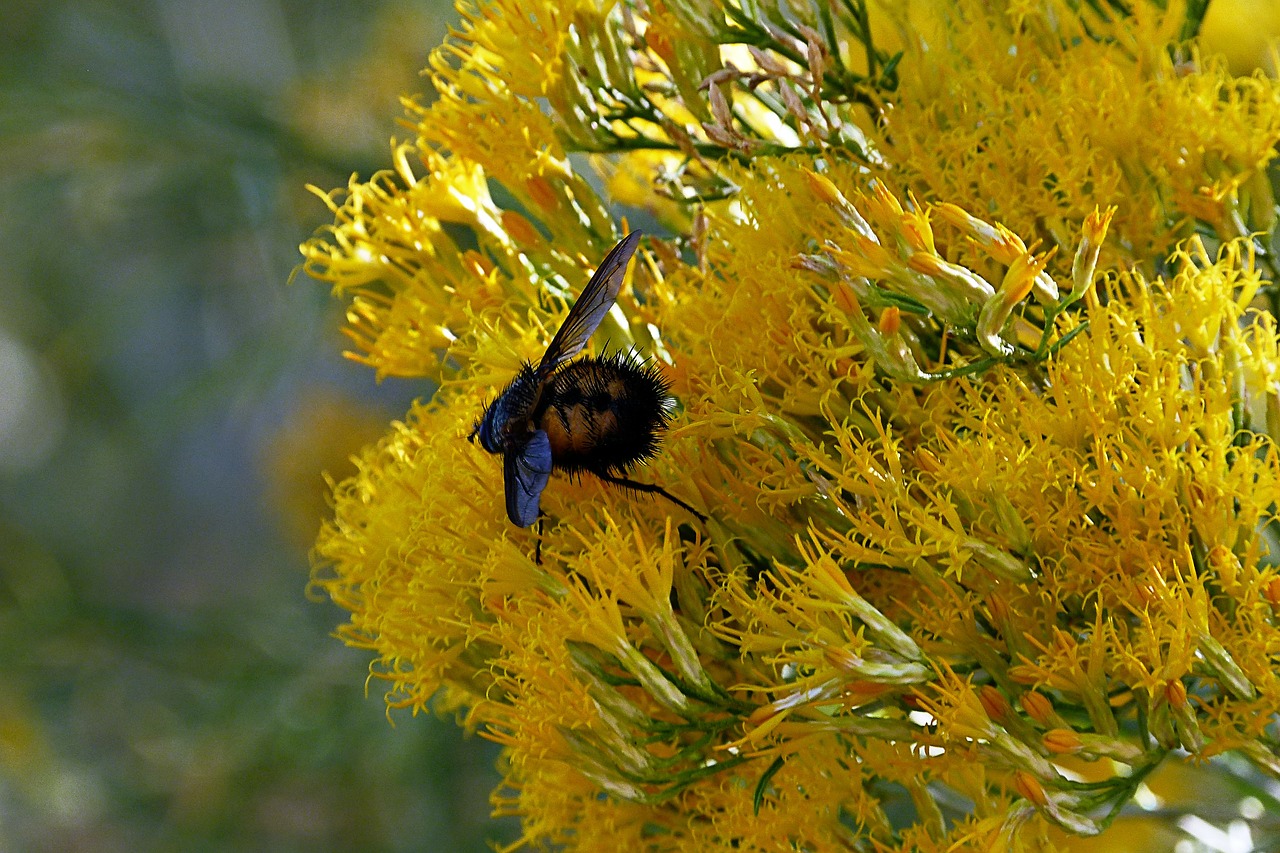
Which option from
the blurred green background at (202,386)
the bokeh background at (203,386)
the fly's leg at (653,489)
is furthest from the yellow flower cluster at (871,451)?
the blurred green background at (202,386)

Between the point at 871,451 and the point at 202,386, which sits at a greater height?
the point at 871,451

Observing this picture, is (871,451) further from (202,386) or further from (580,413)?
(202,386)

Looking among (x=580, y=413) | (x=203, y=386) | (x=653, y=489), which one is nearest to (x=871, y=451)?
(x=653, y=489)

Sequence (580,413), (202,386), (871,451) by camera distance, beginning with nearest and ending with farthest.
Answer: (871,451), (580,413), (202,386)

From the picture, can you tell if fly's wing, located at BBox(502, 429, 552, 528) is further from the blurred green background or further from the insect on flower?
the blurred green background

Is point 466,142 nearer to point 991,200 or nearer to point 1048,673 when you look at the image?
point 991,200

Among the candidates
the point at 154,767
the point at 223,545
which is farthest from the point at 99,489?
the point at 154,767

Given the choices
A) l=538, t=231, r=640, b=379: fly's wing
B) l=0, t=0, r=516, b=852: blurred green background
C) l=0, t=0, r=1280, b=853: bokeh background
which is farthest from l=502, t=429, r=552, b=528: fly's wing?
l=0, t=0, r=516, b=852: blurred green background

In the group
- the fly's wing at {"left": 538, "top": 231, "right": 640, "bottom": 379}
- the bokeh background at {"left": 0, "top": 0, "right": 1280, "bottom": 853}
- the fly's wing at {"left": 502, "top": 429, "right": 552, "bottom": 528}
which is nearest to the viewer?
the fly's wing at {"left": 502, "top": 429, "right": 552, "bottom": 528}
